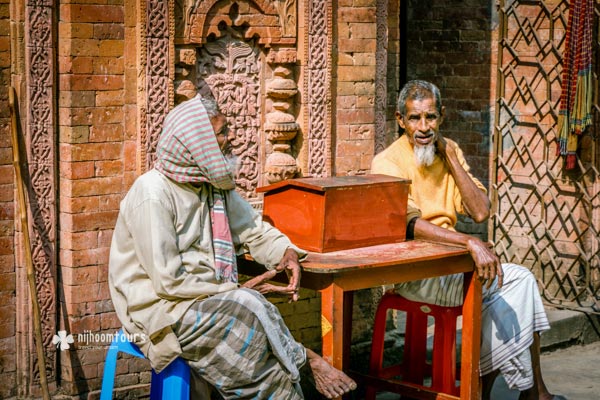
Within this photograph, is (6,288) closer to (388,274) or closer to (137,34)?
(137,34)

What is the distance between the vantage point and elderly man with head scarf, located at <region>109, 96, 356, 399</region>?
5008 mm

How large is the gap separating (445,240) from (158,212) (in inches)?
64.3

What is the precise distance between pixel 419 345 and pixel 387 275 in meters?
1.11

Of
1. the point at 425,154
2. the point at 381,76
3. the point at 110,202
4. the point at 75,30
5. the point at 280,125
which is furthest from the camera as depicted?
the point at 381,76

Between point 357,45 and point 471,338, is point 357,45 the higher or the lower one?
the higher one

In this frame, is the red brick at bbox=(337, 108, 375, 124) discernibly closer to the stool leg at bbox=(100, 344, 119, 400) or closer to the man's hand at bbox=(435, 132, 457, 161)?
the man's hand at bbox=(435, 132, 457, 161)

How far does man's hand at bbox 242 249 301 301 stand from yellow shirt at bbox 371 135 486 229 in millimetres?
1048

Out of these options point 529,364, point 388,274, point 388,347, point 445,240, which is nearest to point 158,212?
point 388,274

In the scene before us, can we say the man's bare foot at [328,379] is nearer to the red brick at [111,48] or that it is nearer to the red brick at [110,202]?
the red brick at [110,202]

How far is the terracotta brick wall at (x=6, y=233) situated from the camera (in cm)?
580

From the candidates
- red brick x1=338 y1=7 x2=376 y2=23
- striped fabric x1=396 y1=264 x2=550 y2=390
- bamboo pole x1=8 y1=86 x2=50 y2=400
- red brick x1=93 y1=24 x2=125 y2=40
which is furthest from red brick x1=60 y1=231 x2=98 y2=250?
red brick x1=338 y1=7 x2=376 y2=23

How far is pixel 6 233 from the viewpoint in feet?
19.3

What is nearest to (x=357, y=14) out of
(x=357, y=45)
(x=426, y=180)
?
(x=357, y=45)

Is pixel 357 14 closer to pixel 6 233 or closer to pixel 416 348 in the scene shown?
pixel 416 348
